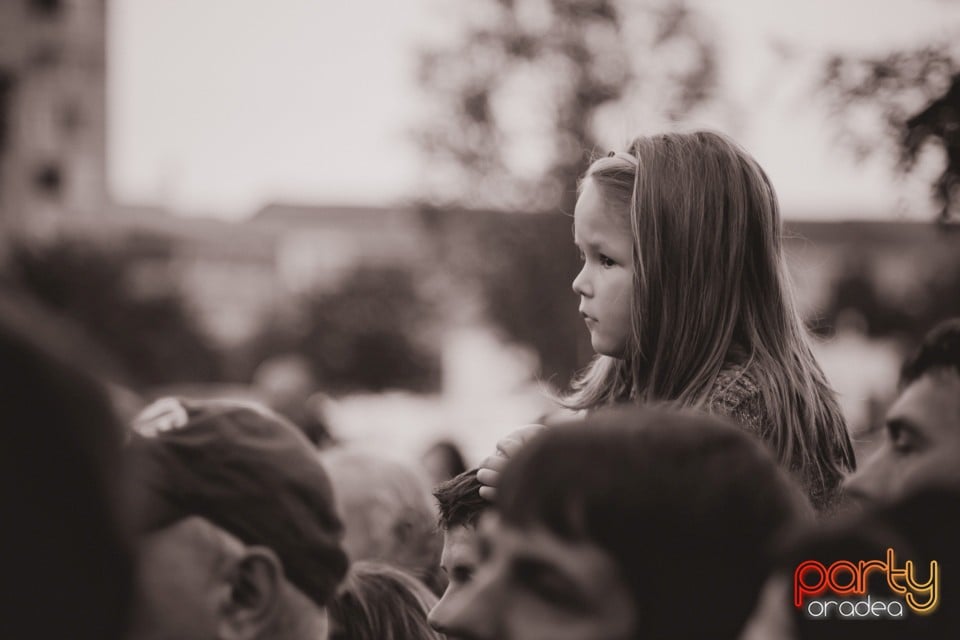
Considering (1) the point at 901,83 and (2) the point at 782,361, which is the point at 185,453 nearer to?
(2) the point at 782,361

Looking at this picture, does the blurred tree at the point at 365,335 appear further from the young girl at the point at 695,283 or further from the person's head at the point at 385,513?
the young girl at the point at 695,283

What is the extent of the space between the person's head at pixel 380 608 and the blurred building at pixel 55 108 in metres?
64.1

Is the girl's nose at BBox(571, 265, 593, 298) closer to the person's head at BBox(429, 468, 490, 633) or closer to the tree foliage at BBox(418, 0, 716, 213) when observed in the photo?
the person's head at BBox(429, 468, 490, 633)

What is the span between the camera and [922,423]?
7.81 feet

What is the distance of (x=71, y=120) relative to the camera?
6531cm

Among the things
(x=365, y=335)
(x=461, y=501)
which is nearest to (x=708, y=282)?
(x=461, y=501)

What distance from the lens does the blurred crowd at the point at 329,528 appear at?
42.1 inches

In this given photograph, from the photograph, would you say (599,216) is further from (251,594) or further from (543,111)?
(543,111)

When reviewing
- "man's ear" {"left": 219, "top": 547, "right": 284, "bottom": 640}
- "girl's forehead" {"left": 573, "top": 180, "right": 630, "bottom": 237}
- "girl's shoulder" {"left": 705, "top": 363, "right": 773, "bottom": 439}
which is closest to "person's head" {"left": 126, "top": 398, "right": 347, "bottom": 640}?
"man's ear" {"left": 219, "top": 547, "right": 284, "bottom": 640}

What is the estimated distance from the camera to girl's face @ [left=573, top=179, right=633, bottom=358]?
2695 mm

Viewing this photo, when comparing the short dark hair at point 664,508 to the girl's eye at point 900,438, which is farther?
the girl's eye at point 900,438

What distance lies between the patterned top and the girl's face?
0.30 meters

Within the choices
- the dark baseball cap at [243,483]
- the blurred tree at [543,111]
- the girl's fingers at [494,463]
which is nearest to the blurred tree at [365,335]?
the blurred tree at [543,111]

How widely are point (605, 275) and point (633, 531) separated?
154 cm
